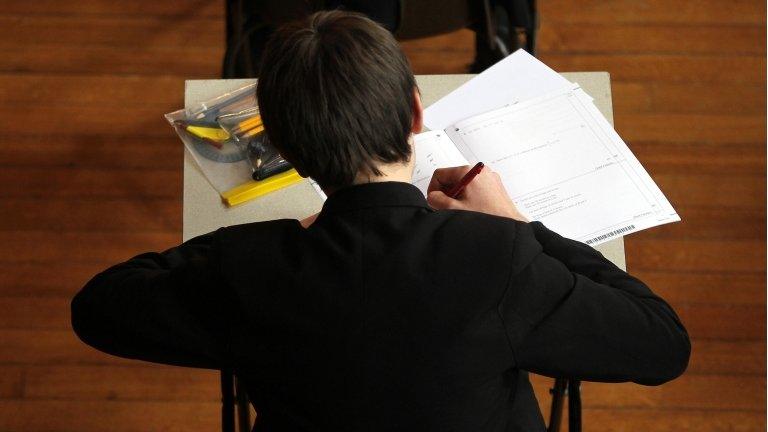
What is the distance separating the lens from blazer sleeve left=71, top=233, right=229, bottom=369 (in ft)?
3.34

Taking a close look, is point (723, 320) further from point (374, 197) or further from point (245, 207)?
point (374, 197)

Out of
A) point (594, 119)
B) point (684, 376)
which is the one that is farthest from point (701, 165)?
point (594, 119)

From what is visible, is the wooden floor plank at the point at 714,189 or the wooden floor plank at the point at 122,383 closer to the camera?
the wooden floor plank at the point at 122,383

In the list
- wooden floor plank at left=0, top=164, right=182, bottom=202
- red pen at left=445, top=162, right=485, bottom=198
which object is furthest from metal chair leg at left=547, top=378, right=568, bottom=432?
wooden floor plank at left=0, top=164, right=182, bottom=202

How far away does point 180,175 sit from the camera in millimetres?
2451

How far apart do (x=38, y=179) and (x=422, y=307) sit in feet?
6.07

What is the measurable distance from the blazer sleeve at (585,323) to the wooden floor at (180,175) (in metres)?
1.08

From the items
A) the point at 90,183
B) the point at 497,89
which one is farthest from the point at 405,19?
the point at 90,183

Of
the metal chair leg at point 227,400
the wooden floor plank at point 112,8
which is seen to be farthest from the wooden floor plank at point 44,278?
the metal chair leg at point 227,400

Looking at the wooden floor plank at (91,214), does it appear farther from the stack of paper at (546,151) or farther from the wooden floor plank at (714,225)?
the wooden floor plank at (714,225)

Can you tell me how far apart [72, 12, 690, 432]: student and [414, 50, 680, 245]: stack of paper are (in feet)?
0.88

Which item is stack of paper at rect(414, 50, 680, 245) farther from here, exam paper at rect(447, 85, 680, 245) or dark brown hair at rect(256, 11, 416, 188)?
dark brown hair at rect(256, 11, 416, 188)

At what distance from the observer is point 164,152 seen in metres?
2.49

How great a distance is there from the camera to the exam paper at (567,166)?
1.34 m
